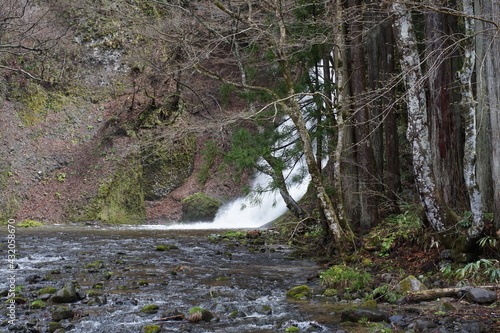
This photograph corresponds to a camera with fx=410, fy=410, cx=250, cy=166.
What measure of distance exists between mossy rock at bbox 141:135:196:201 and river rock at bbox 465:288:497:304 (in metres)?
17.4

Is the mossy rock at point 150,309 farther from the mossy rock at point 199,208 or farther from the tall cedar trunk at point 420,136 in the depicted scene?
the mossy rock at point 199,208

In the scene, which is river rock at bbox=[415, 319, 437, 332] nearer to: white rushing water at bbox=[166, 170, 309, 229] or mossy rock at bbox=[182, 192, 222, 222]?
white rushing water at bbox=[166, 170, 309, 229]

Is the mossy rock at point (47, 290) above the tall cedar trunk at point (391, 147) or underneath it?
underneath

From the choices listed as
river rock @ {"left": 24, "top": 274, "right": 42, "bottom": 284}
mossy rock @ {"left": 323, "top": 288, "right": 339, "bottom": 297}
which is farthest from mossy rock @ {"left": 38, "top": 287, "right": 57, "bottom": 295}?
mossy rock @ {"left": 323, "top": 288, "right": 339, "bottom": 297}

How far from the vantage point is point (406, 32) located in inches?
236

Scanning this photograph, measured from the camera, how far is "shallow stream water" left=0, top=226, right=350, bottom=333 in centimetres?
436

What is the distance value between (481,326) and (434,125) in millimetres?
4115

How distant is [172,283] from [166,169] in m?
16.4

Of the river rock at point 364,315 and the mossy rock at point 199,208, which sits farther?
the mossy rock at point 199,208

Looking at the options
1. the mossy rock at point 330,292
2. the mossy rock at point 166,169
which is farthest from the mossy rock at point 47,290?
the mossy rock at point 166,169

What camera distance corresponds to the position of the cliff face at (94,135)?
18594 millimetres

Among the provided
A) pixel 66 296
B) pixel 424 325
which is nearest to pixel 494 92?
pixel 424 325

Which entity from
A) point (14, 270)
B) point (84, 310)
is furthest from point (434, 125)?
point (14, 270)

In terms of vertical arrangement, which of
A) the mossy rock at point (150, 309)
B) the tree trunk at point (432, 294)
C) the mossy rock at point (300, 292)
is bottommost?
the mossy rock at point (300, 292)
